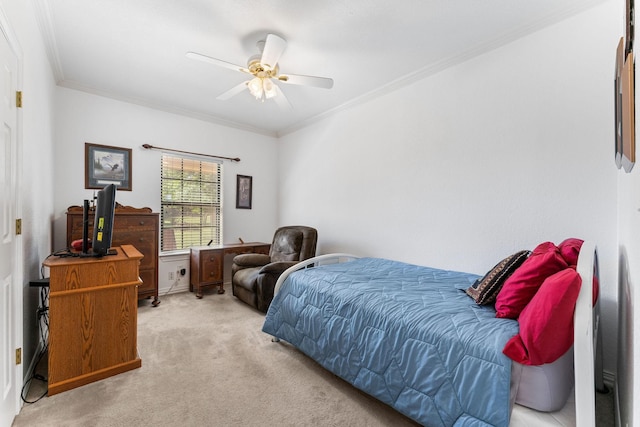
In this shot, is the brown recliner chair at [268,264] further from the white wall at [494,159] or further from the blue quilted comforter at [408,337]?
the blue quilted comforter at [408,337]

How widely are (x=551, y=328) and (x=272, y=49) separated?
2.42m

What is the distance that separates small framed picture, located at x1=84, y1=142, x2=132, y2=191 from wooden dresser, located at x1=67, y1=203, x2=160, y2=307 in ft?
1.29

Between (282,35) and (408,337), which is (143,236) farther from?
(408,337)

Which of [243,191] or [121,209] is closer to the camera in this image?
[121,209]

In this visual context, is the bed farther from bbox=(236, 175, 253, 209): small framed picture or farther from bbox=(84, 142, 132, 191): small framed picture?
bbox=(84, 142, 132, 191): small framed picture

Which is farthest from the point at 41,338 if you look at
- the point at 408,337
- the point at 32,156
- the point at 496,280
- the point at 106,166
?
the point at 496,280

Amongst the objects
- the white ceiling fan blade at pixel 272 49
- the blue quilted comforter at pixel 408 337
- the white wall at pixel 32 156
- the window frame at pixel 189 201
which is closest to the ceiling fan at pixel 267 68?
the white ceiling fan blade at pixel 272 49

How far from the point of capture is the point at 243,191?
15.6 feet

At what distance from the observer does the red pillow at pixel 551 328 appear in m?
1.14

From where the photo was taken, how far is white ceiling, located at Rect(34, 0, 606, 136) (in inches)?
81.7

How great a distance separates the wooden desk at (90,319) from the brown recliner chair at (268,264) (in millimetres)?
1353

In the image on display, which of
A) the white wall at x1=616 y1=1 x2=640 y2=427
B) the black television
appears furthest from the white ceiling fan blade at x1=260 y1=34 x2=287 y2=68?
the white wall at x1=616 y1=1 x2=640 y2=427

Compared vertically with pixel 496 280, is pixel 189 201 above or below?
above

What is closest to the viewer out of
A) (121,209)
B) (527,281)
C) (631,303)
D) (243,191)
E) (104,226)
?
(631,303)
